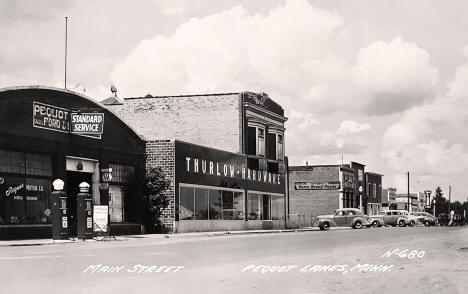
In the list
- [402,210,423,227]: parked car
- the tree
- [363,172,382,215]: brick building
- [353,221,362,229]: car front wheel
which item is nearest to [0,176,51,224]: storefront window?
the tree

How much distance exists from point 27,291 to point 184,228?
30.4 metres

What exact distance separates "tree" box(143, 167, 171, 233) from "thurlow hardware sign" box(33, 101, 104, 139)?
5549 millimetres

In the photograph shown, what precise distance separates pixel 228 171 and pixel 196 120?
5.01 metres

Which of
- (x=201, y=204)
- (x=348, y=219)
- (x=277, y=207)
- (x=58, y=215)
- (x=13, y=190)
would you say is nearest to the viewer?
(x=58, y=215)

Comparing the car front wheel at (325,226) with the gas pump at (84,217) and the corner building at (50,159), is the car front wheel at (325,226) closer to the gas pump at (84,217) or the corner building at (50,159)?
the corner building at (50,159)

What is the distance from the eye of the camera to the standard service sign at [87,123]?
3372 cm

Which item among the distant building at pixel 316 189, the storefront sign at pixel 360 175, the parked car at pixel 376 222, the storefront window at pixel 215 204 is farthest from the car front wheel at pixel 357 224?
the storefront sign at pixel 360 175

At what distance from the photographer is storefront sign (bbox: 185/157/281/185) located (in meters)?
44.1

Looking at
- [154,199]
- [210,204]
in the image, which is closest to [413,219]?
[210,204]

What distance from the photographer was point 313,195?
8156 centimetres

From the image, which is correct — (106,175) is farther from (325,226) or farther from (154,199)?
(325,226)

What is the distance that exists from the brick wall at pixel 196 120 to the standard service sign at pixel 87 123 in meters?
17.6

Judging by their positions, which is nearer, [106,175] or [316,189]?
[106,175]

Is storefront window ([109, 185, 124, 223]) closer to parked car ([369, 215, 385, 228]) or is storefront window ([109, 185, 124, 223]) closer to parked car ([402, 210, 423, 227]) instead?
parked car ([369, 215, 385, 228])
